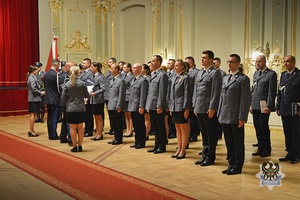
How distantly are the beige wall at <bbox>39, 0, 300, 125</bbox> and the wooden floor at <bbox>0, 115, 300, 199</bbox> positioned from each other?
2.69 metres

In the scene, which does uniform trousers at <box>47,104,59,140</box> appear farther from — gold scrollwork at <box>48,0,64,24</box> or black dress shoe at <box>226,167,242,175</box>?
gold scrollwork at <box>48,0,64,24</box>

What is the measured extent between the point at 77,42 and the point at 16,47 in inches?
75.8

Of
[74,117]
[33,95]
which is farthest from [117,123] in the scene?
[33,95]

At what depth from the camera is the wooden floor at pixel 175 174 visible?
401 cm

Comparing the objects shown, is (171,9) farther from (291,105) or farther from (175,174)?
(175,174)

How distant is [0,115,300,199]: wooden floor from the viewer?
4.01m

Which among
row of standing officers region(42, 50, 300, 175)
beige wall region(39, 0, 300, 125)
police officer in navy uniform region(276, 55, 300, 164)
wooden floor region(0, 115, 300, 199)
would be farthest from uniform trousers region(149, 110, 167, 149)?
beige wall region(39, 0, 300, 125)

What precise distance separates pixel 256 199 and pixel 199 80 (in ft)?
6.14

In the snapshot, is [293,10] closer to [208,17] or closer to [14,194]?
[208,17]

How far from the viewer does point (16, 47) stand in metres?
11.4

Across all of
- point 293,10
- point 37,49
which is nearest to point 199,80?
point 293,10

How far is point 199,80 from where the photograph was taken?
17.0 feet

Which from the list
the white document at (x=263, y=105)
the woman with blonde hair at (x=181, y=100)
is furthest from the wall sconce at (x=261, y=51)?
the woman with blonde hair at (x=181, y=100)

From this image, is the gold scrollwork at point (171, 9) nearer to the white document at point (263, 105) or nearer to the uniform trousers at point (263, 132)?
the uniform trousers at point (263, 132)
